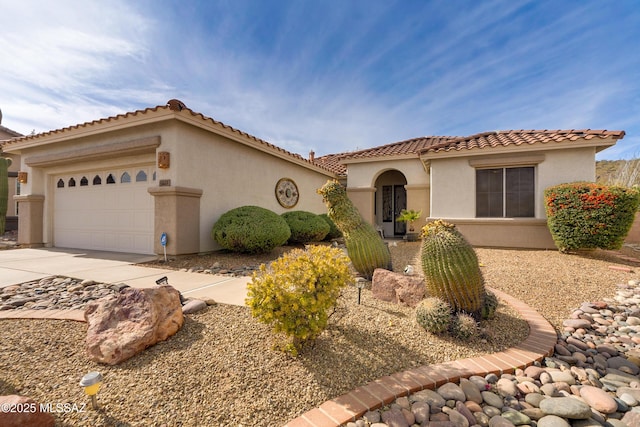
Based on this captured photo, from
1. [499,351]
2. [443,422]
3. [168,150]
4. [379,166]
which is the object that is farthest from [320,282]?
[379,166]

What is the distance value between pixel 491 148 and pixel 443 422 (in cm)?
887

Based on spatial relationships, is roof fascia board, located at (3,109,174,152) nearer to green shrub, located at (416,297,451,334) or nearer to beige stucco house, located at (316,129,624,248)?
green shrub, located at (416,297,451,334)

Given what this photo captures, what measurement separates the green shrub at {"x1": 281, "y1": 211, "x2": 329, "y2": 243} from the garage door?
4.37 metres

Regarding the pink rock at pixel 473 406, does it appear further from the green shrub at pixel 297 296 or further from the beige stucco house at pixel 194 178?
the beige stucco house at pixel 194 178

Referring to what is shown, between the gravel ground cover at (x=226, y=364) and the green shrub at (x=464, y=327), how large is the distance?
11cm

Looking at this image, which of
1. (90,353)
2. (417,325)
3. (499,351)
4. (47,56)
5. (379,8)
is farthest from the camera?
(379,8)

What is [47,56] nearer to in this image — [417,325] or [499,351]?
[417,325]

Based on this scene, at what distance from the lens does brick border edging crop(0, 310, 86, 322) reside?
304 cm

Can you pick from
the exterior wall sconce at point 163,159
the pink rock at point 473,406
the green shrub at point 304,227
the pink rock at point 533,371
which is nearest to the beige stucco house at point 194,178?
the exterior wall sconce at point 163,159

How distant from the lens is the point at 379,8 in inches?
254

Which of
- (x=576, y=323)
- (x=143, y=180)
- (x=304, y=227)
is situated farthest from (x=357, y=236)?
(x=143, y=180)

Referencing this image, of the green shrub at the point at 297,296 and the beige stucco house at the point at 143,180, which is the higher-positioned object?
the beige stucco house at the point at 143,180

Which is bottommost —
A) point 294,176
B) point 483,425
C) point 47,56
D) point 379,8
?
point 483,425

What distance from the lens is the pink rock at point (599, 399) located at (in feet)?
6.40
